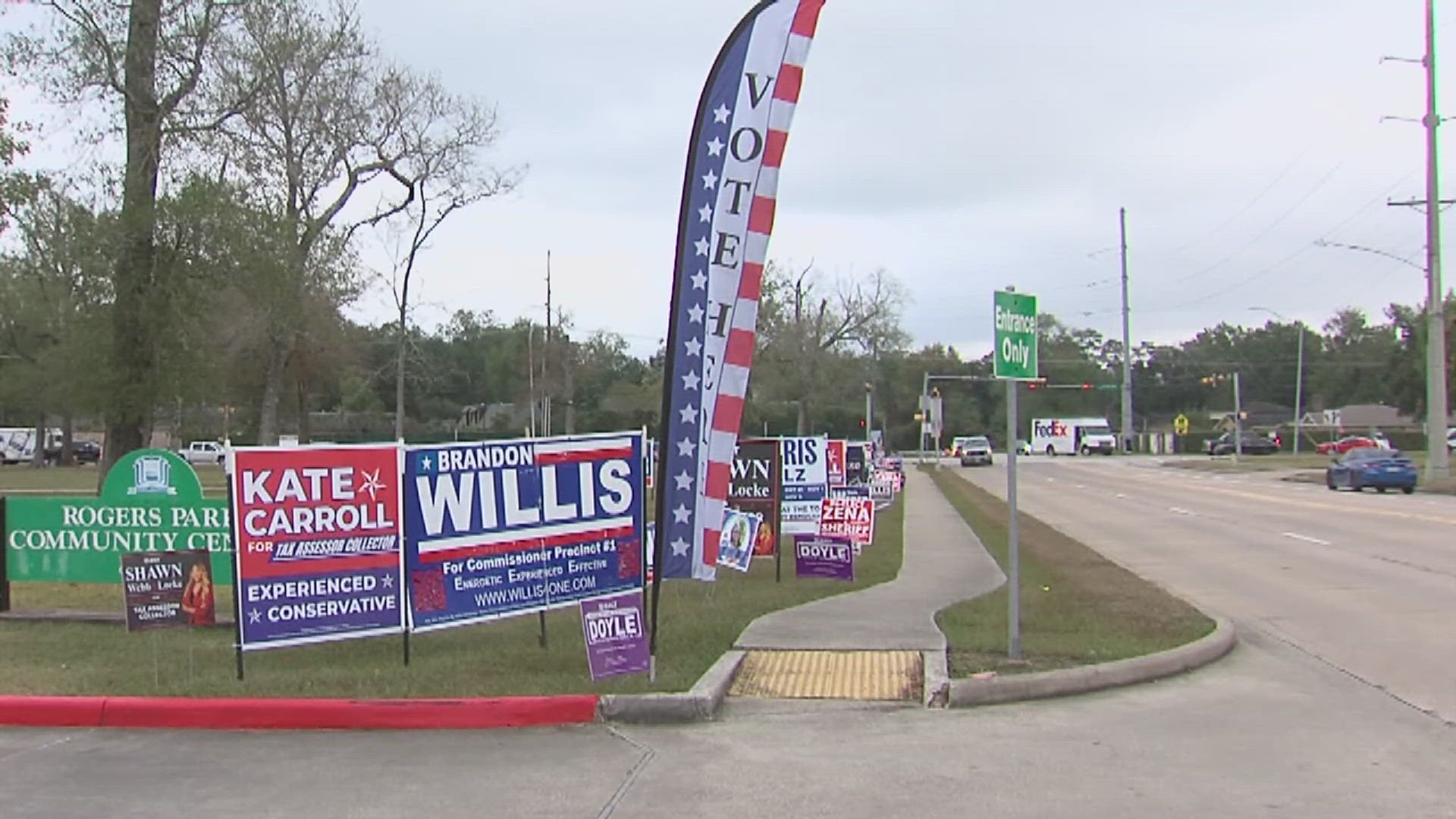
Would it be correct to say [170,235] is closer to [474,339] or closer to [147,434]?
[147,434]

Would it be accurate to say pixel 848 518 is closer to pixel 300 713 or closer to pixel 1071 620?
pixel 1071 620

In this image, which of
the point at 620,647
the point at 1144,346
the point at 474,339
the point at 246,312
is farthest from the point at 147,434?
the point at 1144,346

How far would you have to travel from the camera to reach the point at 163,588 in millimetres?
8953

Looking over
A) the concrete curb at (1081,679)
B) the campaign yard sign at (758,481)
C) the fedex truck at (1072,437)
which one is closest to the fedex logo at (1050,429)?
the fedex truck at (1072,437)

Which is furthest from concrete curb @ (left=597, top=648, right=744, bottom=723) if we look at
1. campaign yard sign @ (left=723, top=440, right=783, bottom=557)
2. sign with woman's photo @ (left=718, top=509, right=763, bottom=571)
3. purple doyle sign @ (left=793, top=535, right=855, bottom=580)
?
campaign yard sign @ (left=723, top=440, right=783, bottom=557)

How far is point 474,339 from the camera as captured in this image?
12119 centimetres

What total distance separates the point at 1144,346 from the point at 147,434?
15498 centimetres

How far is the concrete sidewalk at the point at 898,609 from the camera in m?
10.1

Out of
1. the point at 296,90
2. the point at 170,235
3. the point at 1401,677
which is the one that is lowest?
the point at 1401,677

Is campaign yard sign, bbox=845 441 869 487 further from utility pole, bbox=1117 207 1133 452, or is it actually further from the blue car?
utility pole, bbox=1117 207 1133 452

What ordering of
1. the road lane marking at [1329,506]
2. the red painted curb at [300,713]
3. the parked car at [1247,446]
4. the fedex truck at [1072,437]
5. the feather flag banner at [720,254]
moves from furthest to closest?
the fedex truck at [1072,437]
the parked car at [1247,446]
the road lane marking at [1329,506]
the feather flag banner at [720,254]
the red painted curb at [300,713]

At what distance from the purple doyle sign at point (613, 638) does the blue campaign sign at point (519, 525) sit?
88 centimetres

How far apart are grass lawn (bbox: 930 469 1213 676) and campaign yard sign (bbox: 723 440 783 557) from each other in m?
3.16

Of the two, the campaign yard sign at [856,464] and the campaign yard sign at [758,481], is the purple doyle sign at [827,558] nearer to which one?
the campaign yard sign at [758,481]
